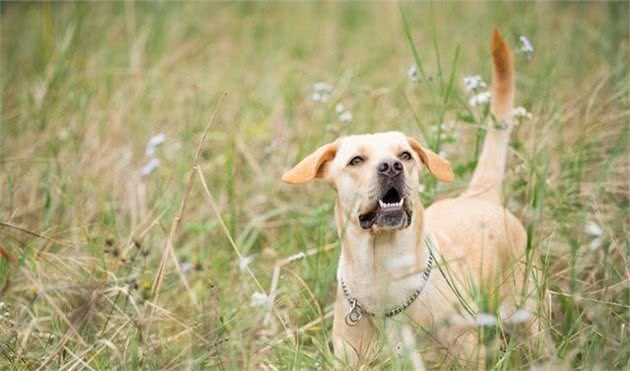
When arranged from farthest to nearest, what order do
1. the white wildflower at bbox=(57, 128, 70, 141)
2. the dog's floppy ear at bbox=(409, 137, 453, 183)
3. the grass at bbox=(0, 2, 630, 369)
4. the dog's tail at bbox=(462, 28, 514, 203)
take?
the white wildflower at bbox=(57, 128, 70, 141) < the dog's tail at bbox=(462, 28, 514, 203) < the dog's floppy ear at bbox=(409, 137, 453, 183) < the grass at bbox=(0, 2, 630, 369)

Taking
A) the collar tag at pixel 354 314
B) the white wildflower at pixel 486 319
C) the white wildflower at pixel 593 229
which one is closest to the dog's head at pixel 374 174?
the collar tag at pixel 354 314

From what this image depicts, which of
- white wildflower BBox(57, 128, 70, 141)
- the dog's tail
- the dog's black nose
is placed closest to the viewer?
the dog's black nose

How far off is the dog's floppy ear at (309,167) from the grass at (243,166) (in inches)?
12.8

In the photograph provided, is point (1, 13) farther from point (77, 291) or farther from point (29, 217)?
point (77, 291)

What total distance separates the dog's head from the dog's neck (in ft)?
0.25

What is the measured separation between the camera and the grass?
346 cm

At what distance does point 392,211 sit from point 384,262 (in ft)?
0.86

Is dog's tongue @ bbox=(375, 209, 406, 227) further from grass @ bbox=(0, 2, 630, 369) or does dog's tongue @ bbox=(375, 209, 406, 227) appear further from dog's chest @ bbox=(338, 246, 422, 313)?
grass @ bbox=(0, 2, 630, 369)

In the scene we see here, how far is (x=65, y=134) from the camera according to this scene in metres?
5.68

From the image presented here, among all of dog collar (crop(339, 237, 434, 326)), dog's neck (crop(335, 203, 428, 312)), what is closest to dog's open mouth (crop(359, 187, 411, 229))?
dog's neck (crop(335, 203, 428, 312))

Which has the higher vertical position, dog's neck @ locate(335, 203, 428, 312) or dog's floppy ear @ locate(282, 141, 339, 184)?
dog's floppy ear @ locate(282, 141, 339, 184)

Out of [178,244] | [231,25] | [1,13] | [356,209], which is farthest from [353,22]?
[356,209]

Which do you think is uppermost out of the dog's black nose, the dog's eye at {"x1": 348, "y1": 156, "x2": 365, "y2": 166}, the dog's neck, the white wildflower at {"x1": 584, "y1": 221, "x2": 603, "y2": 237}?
the dog's black nose

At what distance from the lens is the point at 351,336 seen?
3549mm
